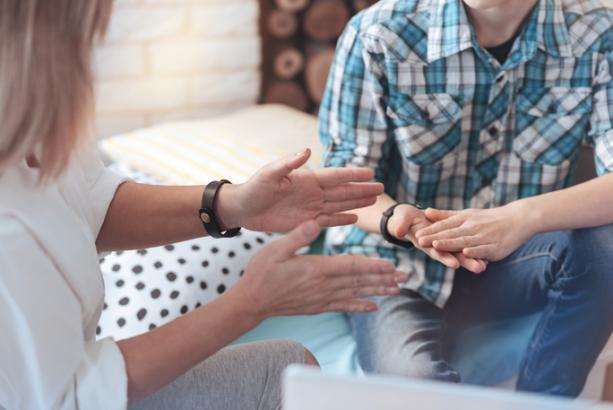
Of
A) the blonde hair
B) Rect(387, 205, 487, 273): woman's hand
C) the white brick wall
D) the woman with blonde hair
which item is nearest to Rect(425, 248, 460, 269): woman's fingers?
Rect(387, 205, 487, 273): woman's hand

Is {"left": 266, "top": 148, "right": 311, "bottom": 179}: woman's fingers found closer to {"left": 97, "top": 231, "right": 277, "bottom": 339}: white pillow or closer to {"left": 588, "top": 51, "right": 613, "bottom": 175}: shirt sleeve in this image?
{"left": 97, "top": 231, "right": 277, "bottom": 339}: white pillow

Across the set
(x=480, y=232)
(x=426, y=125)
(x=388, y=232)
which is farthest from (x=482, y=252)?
(x=426, y=125)

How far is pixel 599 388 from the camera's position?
1.39 m

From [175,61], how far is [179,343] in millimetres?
1328

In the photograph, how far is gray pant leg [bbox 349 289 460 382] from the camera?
1224 mm

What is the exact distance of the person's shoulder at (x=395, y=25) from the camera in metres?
1.28

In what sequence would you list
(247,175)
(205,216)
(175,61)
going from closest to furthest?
(205,216) < (247,175) < (175,61)

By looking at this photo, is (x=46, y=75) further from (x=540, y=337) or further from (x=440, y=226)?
(x=540, y=337)

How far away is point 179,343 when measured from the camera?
0.90 m

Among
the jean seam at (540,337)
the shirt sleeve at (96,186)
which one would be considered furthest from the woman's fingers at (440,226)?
the shirt sleeve at (96,186)

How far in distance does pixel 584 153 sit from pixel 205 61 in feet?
3.44

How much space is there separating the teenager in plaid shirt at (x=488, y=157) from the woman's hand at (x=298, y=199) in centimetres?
12

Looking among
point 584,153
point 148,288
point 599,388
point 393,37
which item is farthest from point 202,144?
point 599,388

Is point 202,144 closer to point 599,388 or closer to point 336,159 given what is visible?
point 336,159
